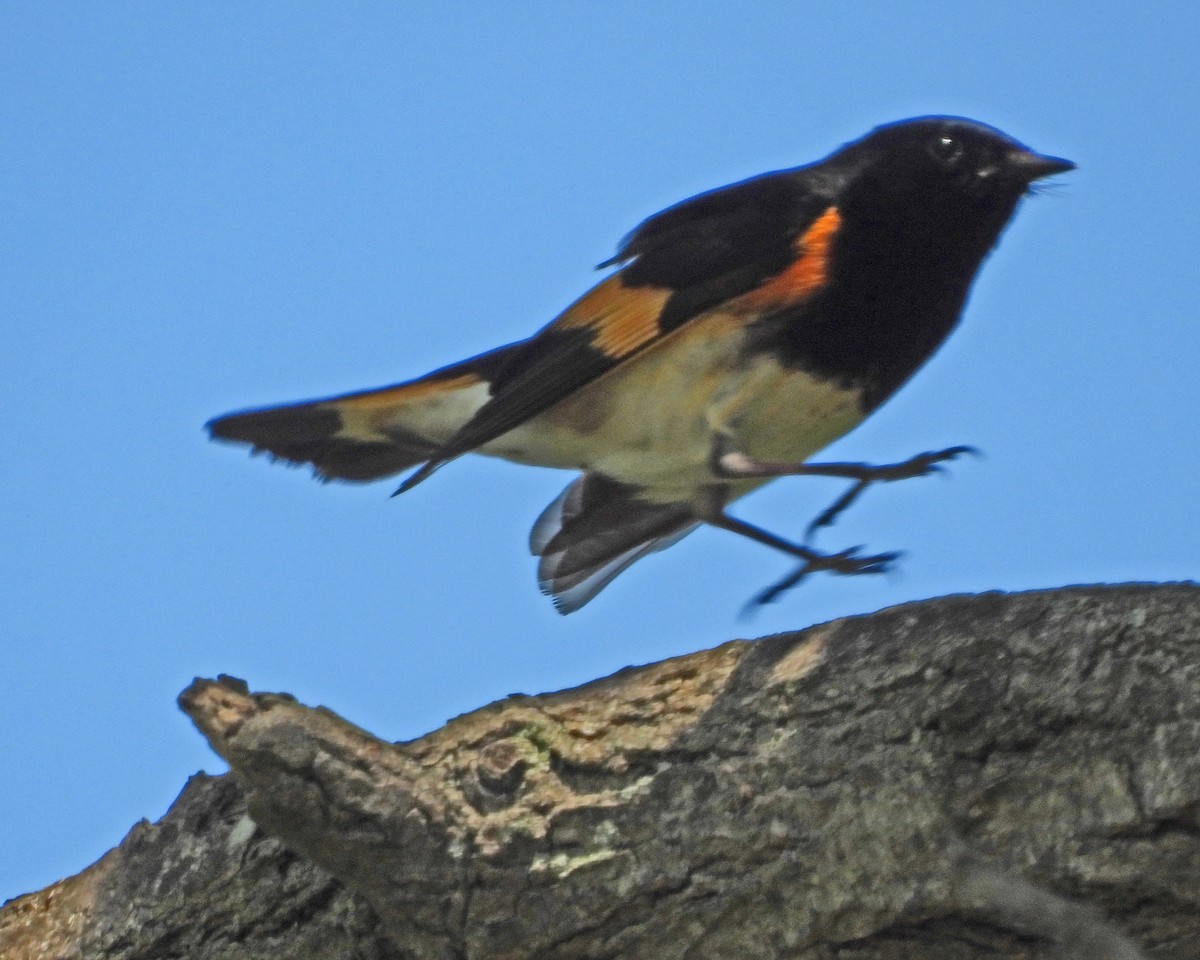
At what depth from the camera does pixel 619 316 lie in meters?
4.32

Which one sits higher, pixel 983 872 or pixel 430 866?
pixel 430 866

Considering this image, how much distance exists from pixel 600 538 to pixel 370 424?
81cm

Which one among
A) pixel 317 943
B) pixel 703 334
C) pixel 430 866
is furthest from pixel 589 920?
pixel 703 334

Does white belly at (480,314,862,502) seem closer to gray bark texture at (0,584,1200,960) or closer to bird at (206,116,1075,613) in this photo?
bird at (206,116,1075,613)

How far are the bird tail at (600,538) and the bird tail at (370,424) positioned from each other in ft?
1.63

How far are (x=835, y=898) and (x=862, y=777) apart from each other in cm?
24

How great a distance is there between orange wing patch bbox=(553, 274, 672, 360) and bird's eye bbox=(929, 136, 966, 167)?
928 millimetres

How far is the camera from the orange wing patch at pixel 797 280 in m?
4.18

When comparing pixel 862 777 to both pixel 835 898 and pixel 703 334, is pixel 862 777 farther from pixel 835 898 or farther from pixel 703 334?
pixel 703 334

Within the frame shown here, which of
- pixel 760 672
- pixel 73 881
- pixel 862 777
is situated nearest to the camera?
pixel 862 777

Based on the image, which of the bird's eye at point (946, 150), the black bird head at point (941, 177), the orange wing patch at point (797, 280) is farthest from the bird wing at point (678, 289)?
the bird's eye at point (946, 150)

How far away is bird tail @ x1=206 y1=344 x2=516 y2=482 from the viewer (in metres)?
4.55

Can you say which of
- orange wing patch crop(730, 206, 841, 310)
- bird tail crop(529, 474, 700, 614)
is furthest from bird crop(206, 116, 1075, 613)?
bird tail crop(529, 474, 700, 614)

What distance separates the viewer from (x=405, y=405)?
459cm
